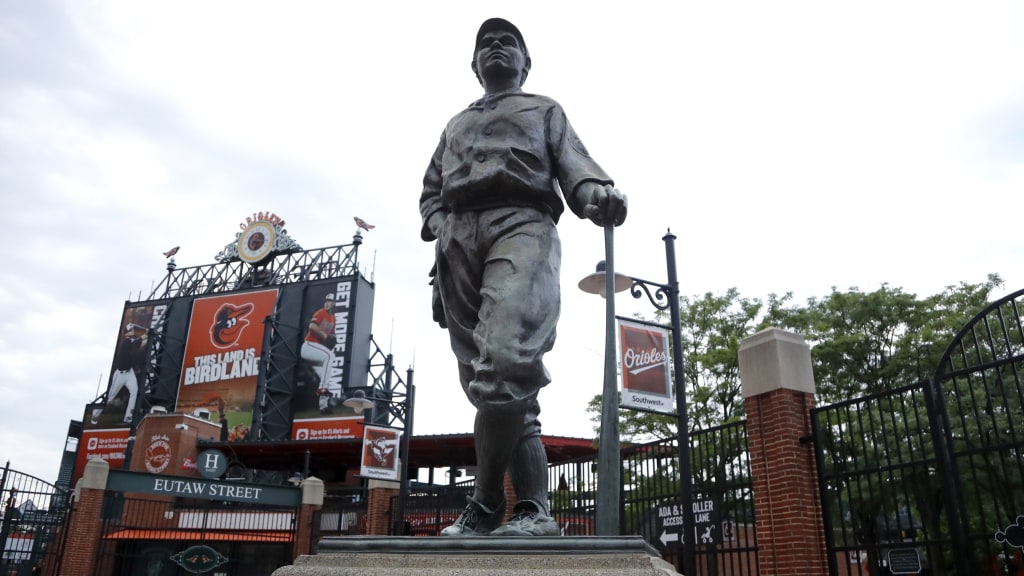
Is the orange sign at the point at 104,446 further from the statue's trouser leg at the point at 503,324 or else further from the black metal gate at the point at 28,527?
the statue's trouser leg at the point at 503,324

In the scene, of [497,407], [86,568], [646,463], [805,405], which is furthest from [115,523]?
[497,407]

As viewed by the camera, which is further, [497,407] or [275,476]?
[275,476]

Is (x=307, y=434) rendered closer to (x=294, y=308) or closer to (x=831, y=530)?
(x=294, y=308)

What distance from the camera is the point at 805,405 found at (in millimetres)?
Result: 10312

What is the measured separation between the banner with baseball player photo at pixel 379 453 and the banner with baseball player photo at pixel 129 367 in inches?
1103

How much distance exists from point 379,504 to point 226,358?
23714mm

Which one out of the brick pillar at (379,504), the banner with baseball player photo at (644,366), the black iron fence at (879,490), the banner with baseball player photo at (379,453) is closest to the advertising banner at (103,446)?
the brick pillar at (379,504)

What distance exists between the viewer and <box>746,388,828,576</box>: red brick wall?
9.59 metres

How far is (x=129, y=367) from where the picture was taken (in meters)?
44.2

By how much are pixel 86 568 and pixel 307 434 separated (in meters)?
19.3

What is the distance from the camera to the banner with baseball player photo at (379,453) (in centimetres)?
1911

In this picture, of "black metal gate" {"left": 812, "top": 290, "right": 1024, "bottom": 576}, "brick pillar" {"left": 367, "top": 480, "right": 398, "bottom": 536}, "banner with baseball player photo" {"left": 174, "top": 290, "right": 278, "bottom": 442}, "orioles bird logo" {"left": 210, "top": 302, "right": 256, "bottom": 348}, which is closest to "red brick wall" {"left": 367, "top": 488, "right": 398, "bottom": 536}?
"brick pillar" {"left": 367, "top": 480, "right": 398, "bottom": 536}

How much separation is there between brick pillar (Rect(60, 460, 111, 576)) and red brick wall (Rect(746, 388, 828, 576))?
50.9 feet

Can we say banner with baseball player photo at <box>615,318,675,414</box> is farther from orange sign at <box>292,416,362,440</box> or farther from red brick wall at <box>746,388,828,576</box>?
orange sign at <box>292,416,362,440</box>
